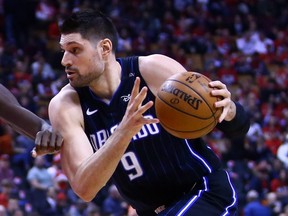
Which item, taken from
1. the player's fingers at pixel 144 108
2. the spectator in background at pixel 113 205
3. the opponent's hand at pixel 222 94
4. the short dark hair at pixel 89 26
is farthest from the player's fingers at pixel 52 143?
the spectator in background at pixel 113 205

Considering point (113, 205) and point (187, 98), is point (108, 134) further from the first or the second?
point (113, 205)

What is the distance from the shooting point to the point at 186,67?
17.2 metres

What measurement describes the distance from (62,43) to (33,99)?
9.07m

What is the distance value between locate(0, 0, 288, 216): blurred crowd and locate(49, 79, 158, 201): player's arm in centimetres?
525

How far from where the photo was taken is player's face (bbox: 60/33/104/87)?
4.14 meters

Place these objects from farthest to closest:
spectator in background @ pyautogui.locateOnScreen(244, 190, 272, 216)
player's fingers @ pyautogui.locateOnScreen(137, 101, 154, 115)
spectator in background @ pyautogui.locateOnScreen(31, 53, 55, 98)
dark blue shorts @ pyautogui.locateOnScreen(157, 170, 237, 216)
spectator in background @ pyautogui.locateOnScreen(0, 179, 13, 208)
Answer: spectator in background @ pyautogui.locateOnScreen(31, 53, 55, 98), spectator in background @ pyautogui.locateOnScreen(244, 190, 272, 216), spectator in background @ pyautogui.locateOnScreen(0, 179, 13, 208), dark blue shorts @ pyautogui.locateOnScreen(157, 170, 237, 216), player's fingers @ pyautogui.locateOnScreen(137, 101, 154, 115)

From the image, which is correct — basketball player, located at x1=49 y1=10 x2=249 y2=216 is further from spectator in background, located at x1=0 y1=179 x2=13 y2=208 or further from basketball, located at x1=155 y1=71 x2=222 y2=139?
spectator in background, located at x1=0 y1=179 x2=13 y2=208

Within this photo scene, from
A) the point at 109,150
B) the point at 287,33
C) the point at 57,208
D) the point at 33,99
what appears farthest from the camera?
the point at 287,33

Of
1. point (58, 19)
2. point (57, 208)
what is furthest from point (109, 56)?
point (58, 19)

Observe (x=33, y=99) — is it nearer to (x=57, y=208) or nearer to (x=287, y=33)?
(x=57, y=208)

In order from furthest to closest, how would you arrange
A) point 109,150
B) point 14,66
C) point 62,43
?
point 14,66 < point 62,43 < point 109,150

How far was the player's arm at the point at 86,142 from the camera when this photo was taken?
3658 mm

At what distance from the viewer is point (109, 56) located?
14.2 feet

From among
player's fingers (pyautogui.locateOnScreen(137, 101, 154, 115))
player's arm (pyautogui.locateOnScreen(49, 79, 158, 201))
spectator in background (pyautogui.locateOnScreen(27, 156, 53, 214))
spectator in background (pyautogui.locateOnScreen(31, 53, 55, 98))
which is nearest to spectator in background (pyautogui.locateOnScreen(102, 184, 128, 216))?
spectator in background (pyautogui.locateOnScreen(27, 156, 53, 214))
